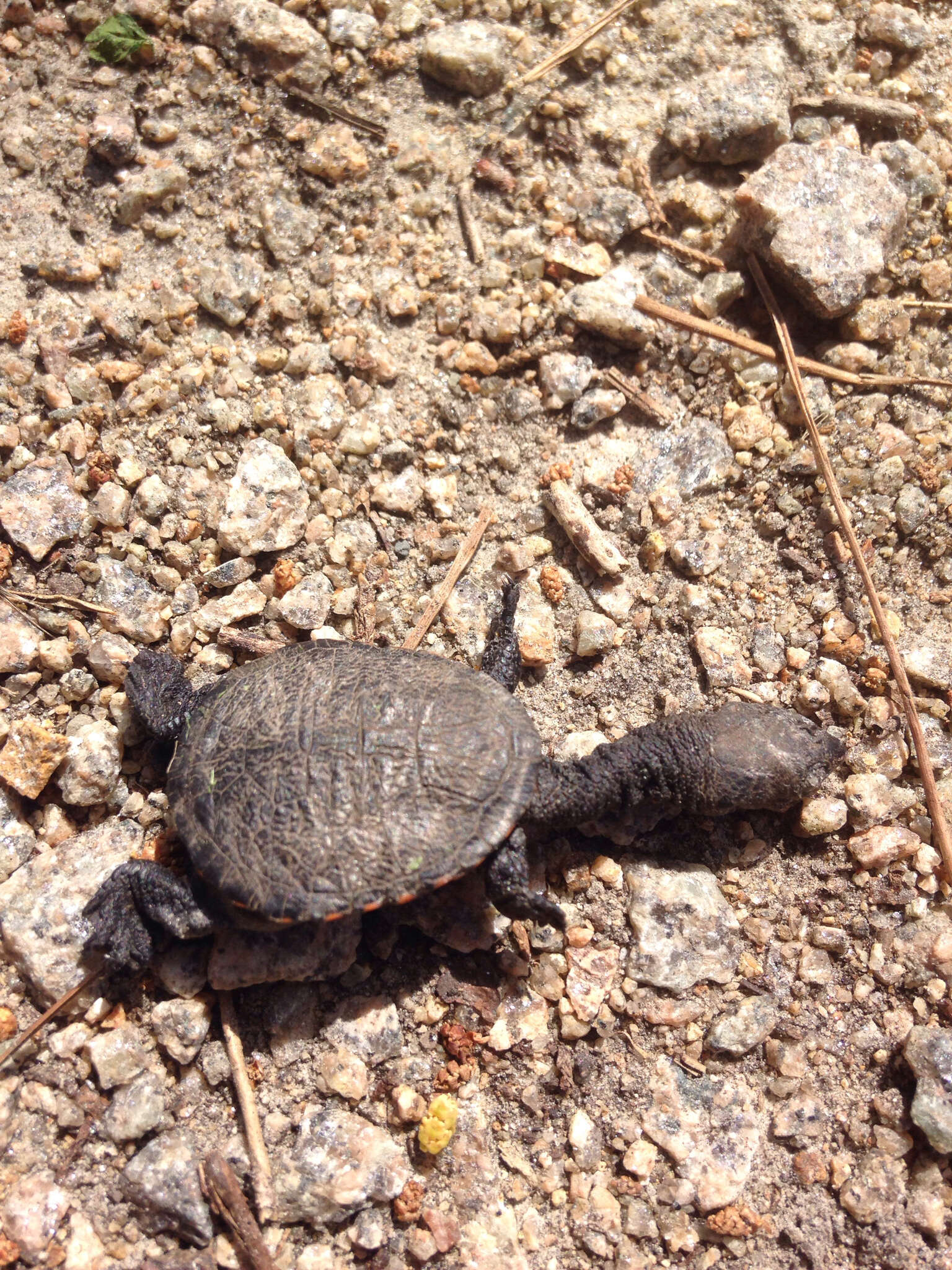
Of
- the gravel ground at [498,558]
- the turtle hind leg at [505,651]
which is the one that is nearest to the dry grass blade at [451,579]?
the gravel ground at [498,558]

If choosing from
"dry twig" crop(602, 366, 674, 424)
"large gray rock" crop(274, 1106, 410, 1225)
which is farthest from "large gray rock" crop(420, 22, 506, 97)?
"large gray rock" crop(274, 1106, 410, 1225)

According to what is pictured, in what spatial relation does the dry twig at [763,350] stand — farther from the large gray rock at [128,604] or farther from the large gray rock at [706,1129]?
the large gray rock at [706,1129]

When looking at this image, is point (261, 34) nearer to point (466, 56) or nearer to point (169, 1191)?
point (466, 56)

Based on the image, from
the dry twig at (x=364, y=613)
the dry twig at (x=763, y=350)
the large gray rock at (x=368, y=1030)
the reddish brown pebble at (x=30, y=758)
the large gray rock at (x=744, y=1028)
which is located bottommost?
the large gray rock at (x=368, y=1030)

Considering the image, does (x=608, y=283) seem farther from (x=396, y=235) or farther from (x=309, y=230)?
(x=309, y=230)

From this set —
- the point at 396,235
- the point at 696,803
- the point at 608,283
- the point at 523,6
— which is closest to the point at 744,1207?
the point at 696,803

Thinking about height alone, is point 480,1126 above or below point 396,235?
below

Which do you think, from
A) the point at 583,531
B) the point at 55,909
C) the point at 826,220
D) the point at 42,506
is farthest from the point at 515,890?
the point at 826,220
